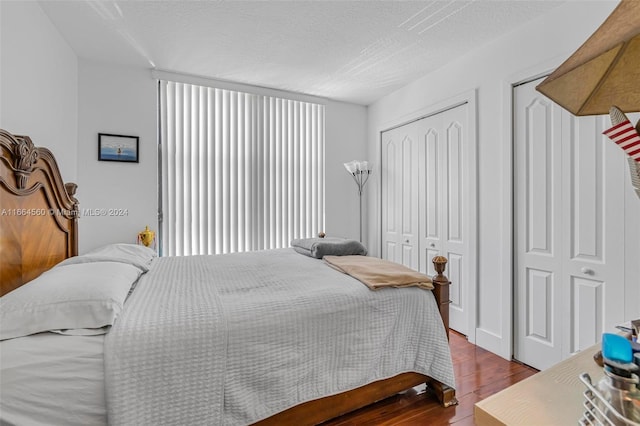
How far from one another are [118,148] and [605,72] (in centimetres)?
349

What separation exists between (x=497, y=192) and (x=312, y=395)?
2.14 metres

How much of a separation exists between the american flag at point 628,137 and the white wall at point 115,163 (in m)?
3.41

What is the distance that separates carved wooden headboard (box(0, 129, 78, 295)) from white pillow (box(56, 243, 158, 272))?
163 mm

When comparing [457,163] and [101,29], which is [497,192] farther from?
[101,29]

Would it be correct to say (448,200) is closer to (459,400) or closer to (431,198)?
(431,198)

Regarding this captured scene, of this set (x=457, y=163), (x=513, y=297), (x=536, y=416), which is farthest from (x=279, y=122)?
(x=536, y=416)

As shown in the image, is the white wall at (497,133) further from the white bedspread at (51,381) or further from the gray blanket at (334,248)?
the white bedspread at (51,381)

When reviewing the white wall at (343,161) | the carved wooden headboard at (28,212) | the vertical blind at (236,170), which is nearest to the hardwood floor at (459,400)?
the carved wooden headboard at (28,212)

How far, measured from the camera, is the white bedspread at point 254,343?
114 centimetres

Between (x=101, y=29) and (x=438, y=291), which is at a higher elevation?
(x=101, y=29)

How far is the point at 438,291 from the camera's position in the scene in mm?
1867

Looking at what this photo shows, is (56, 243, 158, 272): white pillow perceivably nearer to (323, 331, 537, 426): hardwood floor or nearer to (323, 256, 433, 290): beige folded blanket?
(323, 256, 433, 290): beige folded blanket

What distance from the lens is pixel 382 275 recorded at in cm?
182

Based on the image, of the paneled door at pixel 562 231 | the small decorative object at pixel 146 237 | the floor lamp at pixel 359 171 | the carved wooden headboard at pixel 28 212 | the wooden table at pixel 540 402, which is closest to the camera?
the wooden table at pixel 540 402
